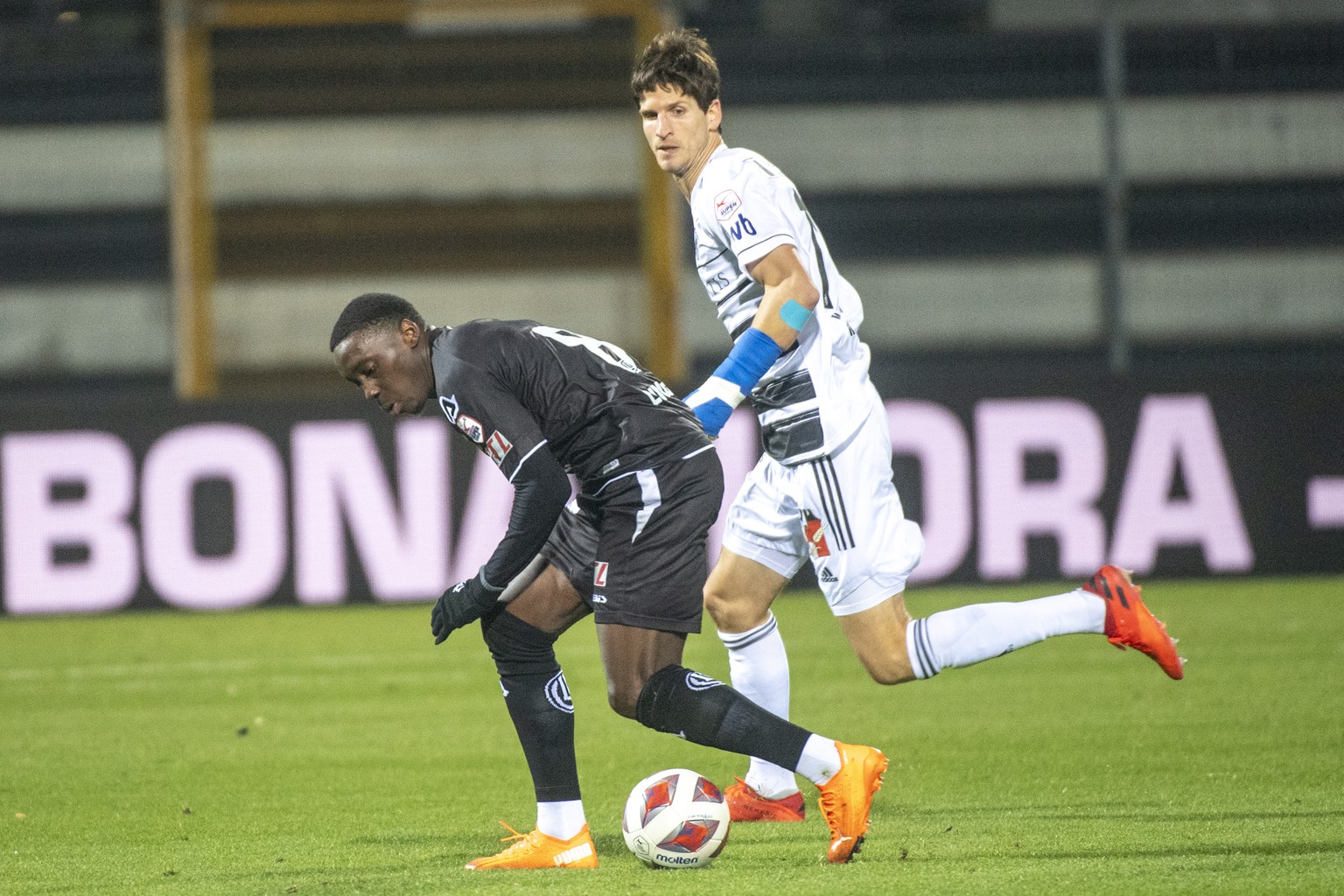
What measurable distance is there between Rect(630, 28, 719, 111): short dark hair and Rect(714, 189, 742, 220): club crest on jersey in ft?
0.91

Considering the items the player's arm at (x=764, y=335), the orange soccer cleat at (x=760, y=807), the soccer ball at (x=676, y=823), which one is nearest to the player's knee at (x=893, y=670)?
the orange soccer cleat at (x=760, y=807)

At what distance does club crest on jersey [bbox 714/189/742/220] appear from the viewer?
5.10m

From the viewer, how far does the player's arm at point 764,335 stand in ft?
16.1

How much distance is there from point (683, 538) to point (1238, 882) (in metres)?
1.59

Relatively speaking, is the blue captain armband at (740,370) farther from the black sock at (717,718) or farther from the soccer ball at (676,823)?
the soccer ball at (676,823)

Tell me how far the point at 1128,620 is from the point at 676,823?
140 cm

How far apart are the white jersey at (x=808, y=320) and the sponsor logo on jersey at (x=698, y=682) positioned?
0.95 metres

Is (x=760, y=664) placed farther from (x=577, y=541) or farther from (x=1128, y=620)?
(x=1128, y=620)

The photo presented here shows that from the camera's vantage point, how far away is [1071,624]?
4.98 metres

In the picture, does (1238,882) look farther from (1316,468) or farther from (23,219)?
(23,219)

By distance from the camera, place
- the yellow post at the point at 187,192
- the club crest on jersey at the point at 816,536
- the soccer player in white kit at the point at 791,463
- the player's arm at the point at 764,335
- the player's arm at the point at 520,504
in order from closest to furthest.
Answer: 1. the player's arm at the point at 520,504
2. the player's arm at the point at 764,335
3. the soccer player in white kit at the point at 791,463
4. the club crest on jersey at the point at 816,536
5. the yellow post at the point at 187,192

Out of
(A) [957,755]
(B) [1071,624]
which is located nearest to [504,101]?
(A) [957,755]

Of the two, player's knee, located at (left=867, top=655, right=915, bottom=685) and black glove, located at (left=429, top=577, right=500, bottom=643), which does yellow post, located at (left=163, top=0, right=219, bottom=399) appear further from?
black glove, located at (left=429, top=577, right=500, bottom=643)

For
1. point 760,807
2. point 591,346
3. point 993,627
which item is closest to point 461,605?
point 591,346
